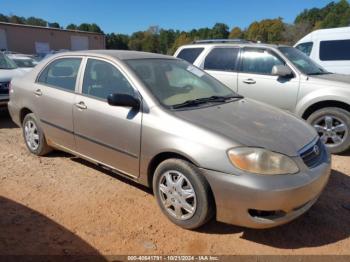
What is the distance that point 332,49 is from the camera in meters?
9.17

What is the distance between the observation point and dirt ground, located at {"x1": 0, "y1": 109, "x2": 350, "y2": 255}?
114 inches

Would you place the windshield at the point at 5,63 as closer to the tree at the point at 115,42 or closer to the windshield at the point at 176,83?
the windshield at the point at 176,83

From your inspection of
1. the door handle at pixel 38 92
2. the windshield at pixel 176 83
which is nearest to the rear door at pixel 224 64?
the windshield at pixel 176 83

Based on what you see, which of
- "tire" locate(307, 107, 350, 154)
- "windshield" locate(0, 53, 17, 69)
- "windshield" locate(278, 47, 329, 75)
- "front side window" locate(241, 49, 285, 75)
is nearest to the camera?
"tire" locate(307, 107, 350, 154)

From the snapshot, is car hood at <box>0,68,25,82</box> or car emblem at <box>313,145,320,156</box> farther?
car hood at <box>0,68,25,82</box>

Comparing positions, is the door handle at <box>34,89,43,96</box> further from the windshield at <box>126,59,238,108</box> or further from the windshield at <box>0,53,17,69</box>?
the windshield at <box>0,53,17,69</box>

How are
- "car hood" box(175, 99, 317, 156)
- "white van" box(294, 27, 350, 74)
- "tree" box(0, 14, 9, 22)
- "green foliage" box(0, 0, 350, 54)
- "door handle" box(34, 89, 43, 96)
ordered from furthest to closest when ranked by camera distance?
"tree" box(0, 14, 9, 22) → "green foliage" box(0, 0, 350, 54) → "white van" box(294, 27, 350, 74) → "door handle" box(34, 89, 43, 96) → "car hood" box(175, 99, 317, 156)

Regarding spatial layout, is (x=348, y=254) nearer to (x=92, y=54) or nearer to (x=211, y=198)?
(x=211, y=198)

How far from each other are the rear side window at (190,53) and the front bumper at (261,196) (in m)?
4.49

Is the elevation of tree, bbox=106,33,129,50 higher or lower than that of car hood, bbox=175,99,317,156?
higher

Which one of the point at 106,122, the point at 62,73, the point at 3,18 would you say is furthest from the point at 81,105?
the point at 3,18

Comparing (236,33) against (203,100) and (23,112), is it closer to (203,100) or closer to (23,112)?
(23,112)

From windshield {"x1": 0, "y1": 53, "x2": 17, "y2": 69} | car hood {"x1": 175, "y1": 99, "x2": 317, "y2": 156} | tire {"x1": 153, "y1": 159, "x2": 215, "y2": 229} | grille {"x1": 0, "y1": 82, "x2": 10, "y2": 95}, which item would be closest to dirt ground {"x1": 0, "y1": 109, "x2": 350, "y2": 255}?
tire {"x1": 153, "y1": 159, "x2": 215, "y2": 229}

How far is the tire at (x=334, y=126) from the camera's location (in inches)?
206
